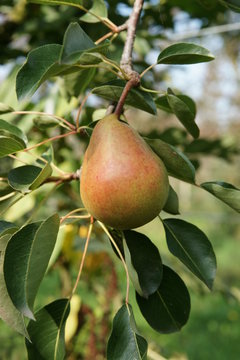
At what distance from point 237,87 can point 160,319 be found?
791 centimetres

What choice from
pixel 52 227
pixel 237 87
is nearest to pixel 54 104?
pixel 52 227

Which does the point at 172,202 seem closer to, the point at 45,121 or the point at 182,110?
the point at 182,110

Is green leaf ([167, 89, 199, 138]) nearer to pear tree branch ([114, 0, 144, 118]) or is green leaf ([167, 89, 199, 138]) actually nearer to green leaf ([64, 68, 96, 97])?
pear tree branch ([114, 0, 144, 118])

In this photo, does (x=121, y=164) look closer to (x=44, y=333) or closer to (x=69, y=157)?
(x=44, y=333)

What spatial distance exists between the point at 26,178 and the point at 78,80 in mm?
232

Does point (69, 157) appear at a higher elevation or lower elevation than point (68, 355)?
higher

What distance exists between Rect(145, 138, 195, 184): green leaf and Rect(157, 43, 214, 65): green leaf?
11cm

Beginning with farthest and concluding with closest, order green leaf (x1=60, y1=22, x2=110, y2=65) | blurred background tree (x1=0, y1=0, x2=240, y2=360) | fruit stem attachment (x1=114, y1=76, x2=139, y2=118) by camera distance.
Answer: blurred background tree (x1=0, y1=0, x2=240, y2=360)
fruit stem attachment (x1=114, y1=76, x2=139, y2=118)
green leaf (x1=60, y1=22, x2=110, y2=65)

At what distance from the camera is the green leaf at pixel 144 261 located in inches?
22.0

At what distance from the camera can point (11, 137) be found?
0.60 m

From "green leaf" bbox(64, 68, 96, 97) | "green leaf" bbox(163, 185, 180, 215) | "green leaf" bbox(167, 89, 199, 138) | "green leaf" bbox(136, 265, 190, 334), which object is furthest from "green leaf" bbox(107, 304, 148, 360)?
"green leaf" bbox(64, 68, 96, 97)

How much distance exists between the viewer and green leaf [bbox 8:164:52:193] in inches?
21.8

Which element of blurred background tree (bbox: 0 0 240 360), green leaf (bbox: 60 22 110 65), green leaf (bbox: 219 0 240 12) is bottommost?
blurred background tree (bbox: 0 0 240 360)

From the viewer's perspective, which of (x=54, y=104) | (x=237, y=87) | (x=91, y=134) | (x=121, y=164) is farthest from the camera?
(x=237, y=87)
